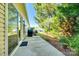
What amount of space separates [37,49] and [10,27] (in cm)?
69

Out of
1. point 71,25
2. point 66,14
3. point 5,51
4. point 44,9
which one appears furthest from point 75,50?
point 5,51

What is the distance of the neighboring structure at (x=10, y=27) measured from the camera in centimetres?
293

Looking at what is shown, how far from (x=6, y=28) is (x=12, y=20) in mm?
320

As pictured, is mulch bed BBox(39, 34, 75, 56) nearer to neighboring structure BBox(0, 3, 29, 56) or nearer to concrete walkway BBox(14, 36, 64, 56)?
concrete walkway BBox(14, 36, 64, 56)

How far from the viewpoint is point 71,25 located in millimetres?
3398

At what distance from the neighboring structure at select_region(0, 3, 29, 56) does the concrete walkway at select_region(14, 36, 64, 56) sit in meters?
0.18

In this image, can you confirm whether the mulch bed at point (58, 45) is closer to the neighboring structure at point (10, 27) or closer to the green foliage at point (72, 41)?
the green foliage at point (72, 41)

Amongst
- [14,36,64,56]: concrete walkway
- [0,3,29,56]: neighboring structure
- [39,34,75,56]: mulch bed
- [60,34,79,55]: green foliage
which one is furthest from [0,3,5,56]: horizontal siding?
[60,34,79,55]: green foliage

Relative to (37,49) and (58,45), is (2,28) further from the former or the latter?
(58,45)

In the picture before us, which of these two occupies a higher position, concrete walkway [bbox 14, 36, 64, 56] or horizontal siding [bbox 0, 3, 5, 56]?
horizontal siding [bbox 0, 3, 5, 56]

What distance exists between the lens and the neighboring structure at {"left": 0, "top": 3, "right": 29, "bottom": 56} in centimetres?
293

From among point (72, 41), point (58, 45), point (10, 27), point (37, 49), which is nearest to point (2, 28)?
point (10, 27)

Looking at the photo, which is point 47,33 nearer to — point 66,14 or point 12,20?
point 66,14

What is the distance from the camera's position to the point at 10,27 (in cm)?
317
